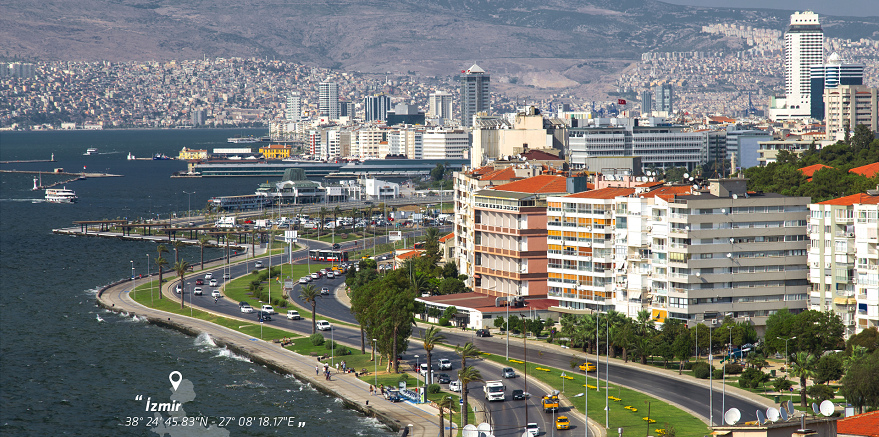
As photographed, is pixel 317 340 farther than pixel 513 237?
No

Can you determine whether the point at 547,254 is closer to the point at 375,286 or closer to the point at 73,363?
the point at 375,286

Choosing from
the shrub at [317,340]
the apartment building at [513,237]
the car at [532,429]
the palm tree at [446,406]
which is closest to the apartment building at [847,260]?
the apartment building at [513,237]

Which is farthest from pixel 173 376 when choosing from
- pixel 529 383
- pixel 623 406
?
pixel 623 406

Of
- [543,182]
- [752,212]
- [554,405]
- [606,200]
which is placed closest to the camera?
[554,405]

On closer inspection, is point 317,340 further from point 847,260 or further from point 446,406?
point 847,260

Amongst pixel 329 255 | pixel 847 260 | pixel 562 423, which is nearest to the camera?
pixel 562 423

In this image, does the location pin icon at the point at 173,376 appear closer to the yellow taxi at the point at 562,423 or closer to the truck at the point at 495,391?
the truck at the point at 495,391

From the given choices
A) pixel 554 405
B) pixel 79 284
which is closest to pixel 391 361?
pixel 554 405
